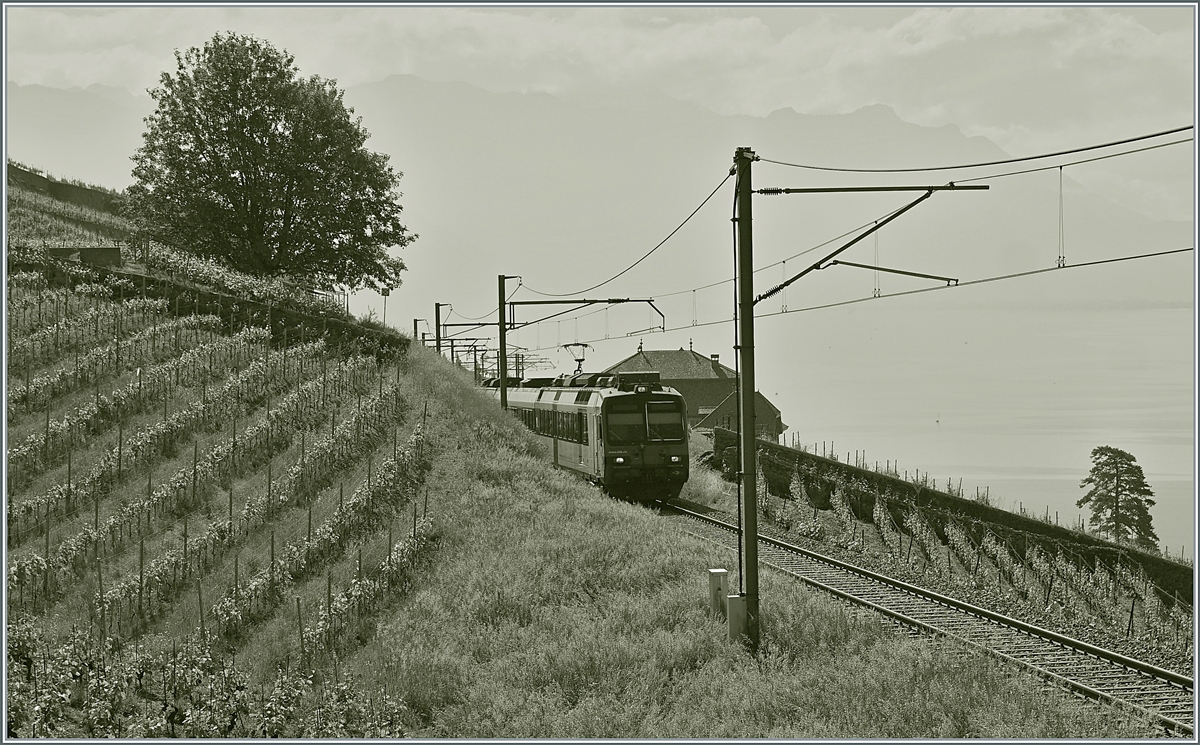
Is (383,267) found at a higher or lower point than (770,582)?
higher

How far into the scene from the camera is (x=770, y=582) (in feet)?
53.2

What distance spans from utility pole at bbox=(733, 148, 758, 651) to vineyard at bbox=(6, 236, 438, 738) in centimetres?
494

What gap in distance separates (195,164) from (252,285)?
8240mm

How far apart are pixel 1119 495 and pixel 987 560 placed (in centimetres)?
3467

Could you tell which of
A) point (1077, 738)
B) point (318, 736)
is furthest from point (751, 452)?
point (318, 736)

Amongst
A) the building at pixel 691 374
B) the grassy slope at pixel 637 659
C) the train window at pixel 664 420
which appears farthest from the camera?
the building at pixel 691 374

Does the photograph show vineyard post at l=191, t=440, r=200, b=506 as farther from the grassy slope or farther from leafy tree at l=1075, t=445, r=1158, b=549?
leafy tree at l=1075, t=445, r=1158, b=549

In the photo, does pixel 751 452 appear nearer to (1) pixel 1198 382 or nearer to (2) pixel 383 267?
(1) pixel 1198 382

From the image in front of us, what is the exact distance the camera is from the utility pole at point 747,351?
13.5 metres

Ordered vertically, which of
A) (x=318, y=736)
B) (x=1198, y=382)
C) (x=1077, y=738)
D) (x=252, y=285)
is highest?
(x=252, y=285)

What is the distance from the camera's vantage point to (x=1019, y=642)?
46.1 feet

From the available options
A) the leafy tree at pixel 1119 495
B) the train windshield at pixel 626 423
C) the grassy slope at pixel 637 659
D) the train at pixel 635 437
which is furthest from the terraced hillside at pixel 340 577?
the leafy tree at pixel 1119 495

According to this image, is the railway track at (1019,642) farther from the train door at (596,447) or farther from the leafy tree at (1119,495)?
the leafy tree at (1119,495)

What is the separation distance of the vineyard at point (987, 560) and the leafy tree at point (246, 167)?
19467 millimetres
